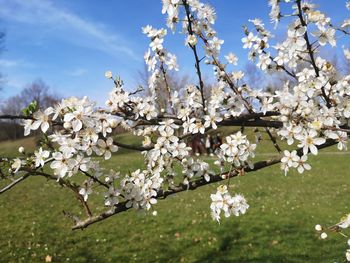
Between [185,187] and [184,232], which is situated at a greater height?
[185,187]

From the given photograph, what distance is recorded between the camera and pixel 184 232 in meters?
8.91

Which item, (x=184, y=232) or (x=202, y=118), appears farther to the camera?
(x=184, y=232)

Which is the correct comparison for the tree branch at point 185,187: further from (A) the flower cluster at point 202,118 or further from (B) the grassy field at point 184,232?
(B) the grassy field at point 184,232

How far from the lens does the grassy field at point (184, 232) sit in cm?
764

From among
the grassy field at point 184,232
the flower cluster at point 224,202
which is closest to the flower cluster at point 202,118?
the flower cluster at point 224,202

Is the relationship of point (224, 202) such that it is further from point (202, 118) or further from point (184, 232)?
point (184, 232)

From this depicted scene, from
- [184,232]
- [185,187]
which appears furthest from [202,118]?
[184,232]

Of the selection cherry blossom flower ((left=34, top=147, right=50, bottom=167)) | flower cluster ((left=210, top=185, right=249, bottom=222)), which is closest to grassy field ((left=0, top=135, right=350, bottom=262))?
flower cluster ((left=210, top=185, right=249, bottom=222))

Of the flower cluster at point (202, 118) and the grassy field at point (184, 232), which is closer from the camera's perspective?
the flower cluster at point (202, 118)

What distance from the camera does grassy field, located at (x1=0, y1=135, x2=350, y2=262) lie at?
7.64m

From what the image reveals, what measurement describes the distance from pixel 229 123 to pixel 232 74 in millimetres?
594

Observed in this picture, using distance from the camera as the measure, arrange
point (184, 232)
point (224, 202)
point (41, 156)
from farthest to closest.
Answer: point (184, 232) → point (224, 202) → point (41, 156)

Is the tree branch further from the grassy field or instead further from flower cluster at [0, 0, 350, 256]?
the grassy field

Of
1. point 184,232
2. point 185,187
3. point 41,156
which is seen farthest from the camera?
point 184,232
